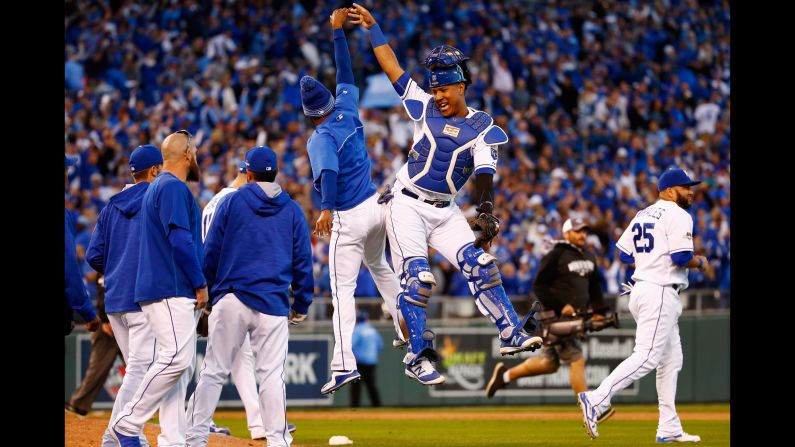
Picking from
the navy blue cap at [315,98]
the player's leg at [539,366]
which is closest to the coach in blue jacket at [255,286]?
the navy blue cap at [315,98]

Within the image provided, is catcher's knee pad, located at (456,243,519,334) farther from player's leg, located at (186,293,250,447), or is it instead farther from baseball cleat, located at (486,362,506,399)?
baseball cleat, located at (486,362,506,399)

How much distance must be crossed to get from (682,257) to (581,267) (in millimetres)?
3554

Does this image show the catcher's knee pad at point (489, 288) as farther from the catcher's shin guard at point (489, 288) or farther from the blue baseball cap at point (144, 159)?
the blue baseball cap at point (144, 159)

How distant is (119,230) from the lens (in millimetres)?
8039

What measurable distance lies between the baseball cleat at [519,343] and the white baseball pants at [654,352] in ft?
6.36

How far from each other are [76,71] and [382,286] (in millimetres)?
13928

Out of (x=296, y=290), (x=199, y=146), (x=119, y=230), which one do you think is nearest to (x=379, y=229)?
(x=296, y=290)

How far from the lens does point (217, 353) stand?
8062mm

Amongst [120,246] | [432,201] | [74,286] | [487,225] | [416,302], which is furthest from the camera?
[432,201]

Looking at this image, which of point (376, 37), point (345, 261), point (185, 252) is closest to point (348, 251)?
point (345, 261)

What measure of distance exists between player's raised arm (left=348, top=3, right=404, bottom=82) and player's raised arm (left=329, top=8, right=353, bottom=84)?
3.5 inches

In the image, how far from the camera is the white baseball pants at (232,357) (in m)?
7.93

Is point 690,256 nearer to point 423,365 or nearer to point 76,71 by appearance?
point 423,365

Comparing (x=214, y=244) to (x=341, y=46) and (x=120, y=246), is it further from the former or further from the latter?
(x=341, y=46)
